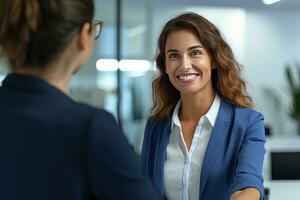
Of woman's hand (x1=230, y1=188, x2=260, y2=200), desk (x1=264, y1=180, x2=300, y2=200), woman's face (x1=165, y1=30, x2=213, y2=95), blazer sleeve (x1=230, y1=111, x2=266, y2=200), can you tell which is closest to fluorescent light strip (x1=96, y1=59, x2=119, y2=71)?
desk (x1=264, y1=180, x2=300, y2=200)

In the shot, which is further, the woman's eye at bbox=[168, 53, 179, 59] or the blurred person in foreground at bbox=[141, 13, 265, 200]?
the woman's eye at bbox=[168, 53, 179, 59]

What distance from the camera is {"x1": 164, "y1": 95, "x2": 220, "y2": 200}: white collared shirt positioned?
58.5 inches

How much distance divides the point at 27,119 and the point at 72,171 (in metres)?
0.12

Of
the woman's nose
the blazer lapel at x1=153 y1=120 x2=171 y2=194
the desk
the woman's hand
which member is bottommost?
the desk

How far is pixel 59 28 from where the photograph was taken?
0.78 metres

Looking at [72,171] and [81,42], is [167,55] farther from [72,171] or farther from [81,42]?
[72,171]

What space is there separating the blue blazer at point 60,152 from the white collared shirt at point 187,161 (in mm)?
704

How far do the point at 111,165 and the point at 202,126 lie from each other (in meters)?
0.85

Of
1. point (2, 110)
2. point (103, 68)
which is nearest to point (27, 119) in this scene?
point (2, 110)

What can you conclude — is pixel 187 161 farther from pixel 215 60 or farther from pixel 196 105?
pixel 215 60

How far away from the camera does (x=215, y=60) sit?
160 centimetres

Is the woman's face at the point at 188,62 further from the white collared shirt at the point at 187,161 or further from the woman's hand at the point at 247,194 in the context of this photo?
the woman's hand at the point at 247,194

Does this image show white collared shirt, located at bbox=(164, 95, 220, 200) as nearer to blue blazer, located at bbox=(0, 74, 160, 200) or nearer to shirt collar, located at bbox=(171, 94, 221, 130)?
shirt collar, located at bbox=(171, 94, 221, 130)

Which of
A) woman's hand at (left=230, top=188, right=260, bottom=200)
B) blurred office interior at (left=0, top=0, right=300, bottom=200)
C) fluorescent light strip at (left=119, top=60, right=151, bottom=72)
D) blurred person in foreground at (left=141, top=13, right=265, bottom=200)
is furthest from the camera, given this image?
fluorescent light strip at (left=119, top=60, right=151, bottom=72)
